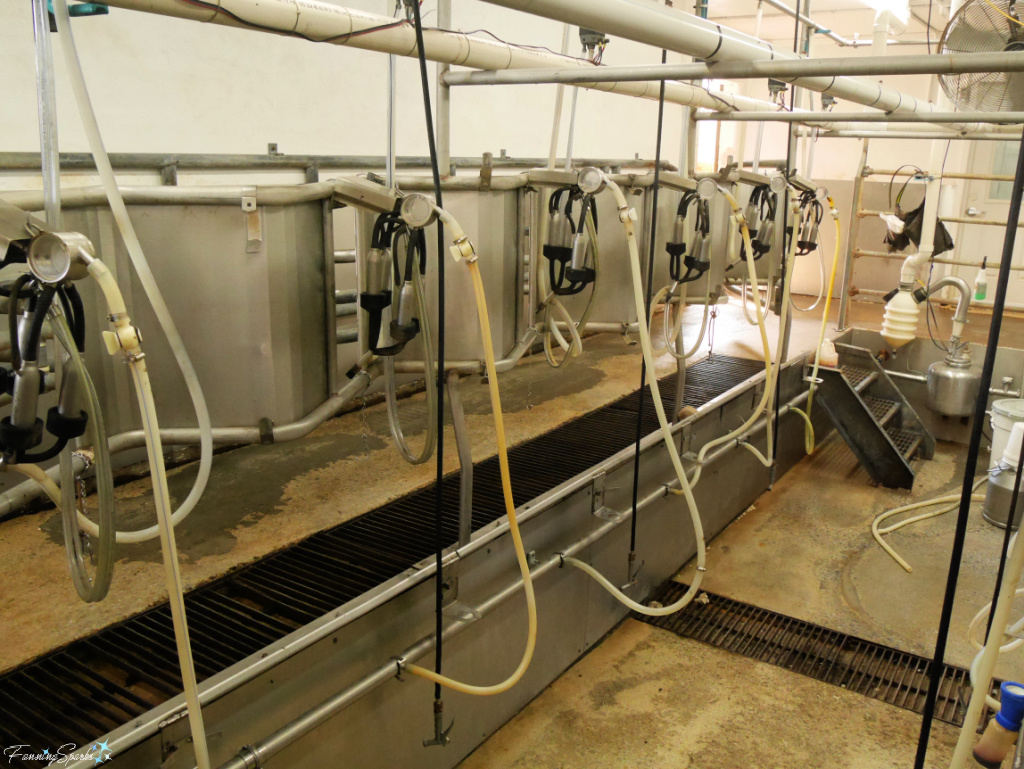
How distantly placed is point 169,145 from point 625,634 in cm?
227

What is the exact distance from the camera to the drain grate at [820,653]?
260 centimetres

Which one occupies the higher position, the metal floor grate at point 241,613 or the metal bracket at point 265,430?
the metal bracket at point 265,430

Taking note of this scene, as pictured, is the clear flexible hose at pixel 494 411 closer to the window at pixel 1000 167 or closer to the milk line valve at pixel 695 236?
the milk line valve at pixel 695 236

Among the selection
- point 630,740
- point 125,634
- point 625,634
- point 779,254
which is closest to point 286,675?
point 125,634

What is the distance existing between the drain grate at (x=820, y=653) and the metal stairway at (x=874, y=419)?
1.59 metres

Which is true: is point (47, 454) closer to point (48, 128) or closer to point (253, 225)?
point (48, 128)

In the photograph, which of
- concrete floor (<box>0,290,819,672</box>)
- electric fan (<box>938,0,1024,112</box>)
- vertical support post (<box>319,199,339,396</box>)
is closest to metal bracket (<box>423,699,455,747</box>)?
concrete floor (<box>0,290,819,672</box>)

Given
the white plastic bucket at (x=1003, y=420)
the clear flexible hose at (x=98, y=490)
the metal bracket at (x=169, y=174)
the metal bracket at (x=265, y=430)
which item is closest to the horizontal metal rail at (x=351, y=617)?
the clear flexible hose at (x=98, y=490)

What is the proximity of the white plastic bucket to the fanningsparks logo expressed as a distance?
3949 millimetres

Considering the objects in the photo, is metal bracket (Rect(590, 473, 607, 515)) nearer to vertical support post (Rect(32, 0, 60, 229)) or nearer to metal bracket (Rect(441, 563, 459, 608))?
metal bracket (Rect(441, 563, 459, 608))

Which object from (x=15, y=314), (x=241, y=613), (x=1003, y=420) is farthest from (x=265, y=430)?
(x=1003, y=420)

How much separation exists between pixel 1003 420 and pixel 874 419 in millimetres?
582

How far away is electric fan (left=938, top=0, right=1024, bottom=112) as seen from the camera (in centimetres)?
240

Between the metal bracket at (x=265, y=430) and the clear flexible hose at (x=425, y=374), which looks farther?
the metal bracket at (x=265, y=430)
